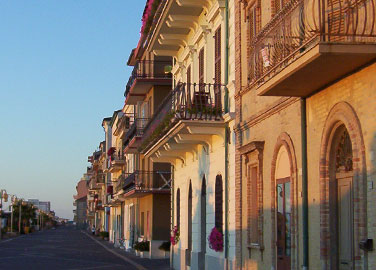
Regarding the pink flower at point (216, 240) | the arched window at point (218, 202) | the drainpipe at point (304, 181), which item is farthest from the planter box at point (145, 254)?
the drainpipe at point (304, 181)

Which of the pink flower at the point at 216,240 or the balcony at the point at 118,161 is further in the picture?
the balcony at the point at 118,161

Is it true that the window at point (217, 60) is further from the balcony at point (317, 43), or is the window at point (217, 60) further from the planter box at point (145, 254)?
the planter box at point (145, 254)

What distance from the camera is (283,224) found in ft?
45.4

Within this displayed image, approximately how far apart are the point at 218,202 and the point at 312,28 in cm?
913

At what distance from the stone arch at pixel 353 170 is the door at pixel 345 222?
23 centimetres

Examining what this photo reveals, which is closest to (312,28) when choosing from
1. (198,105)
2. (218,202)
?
(198,105)

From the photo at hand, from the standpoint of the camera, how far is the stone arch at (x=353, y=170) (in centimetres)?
998

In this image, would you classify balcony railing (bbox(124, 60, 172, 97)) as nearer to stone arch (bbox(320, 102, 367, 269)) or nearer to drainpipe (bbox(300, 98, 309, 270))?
drainpipe (bbox(300, 98, 309, 270))

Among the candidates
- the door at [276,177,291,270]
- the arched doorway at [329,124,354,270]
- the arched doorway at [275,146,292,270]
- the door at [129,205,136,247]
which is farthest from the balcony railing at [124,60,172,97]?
the arched doorway at [329,124,354,270]

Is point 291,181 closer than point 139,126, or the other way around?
point 291,181

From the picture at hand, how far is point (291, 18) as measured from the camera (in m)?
11.5

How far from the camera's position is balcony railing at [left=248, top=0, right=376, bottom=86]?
9477 millimetres

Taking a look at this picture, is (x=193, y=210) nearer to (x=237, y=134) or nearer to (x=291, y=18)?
(x=237, y=134)

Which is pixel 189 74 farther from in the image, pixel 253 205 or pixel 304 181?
pixel 304 181
